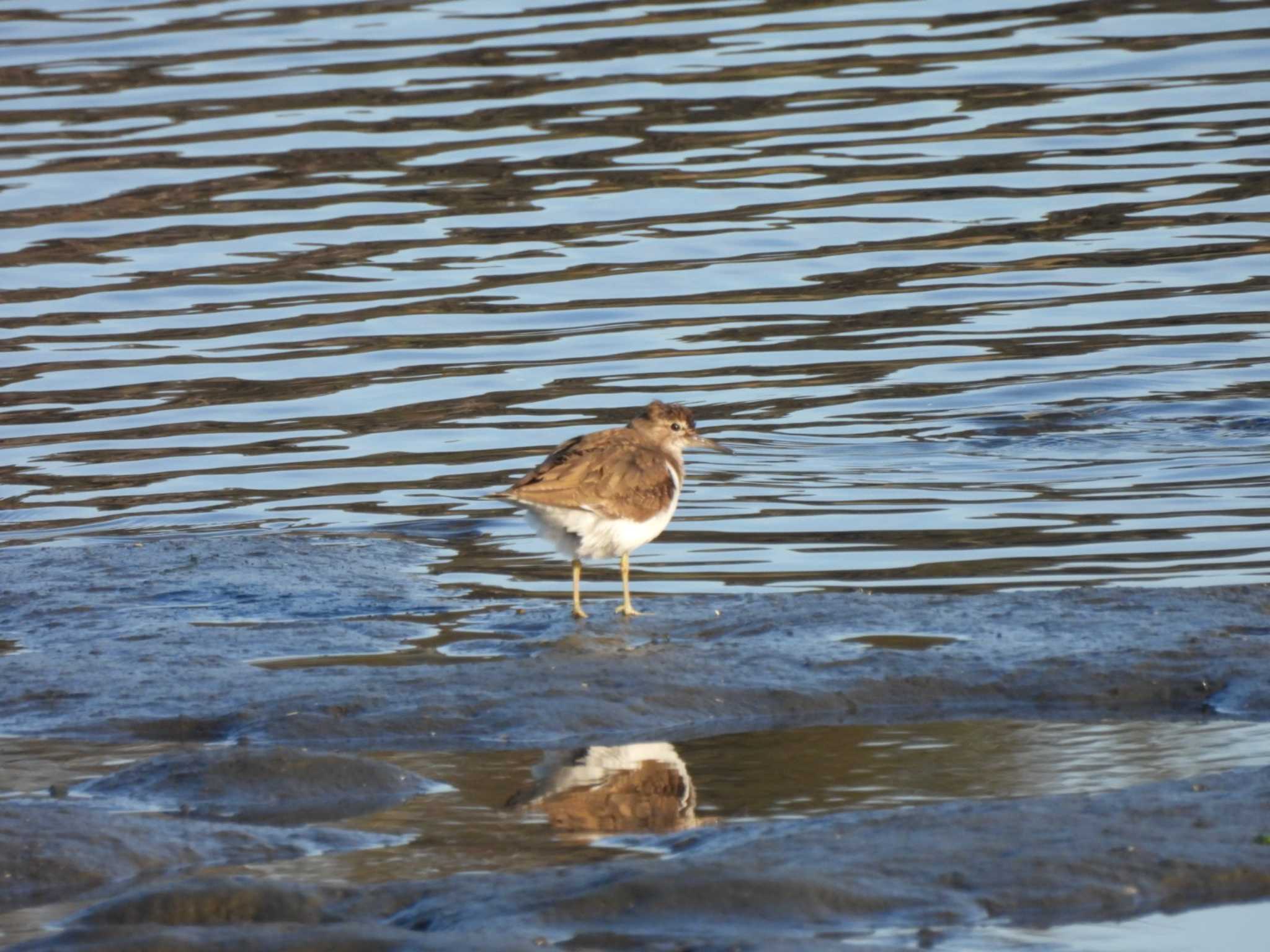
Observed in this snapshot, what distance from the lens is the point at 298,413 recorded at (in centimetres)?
1236

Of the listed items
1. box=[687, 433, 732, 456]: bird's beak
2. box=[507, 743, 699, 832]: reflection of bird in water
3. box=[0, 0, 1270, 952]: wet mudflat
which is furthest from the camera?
box=[687, 433, 732, 456]: bird's beak

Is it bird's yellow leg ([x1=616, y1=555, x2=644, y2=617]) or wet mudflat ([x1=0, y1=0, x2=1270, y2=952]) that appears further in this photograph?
bird's yellow leg ([x1=616, y1=555, x2=644, y2=617])

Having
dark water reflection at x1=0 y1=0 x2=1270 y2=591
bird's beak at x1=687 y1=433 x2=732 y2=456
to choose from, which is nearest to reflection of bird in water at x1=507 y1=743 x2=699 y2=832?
dark water reflection at x1=0 y1=0 x2=1270 y2=591

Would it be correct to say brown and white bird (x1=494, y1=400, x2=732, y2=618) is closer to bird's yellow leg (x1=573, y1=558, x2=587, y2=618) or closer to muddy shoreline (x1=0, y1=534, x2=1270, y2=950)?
bird's yellow leg (x1=573, y1=558, x2=587, y2=618)

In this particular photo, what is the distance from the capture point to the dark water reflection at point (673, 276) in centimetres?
1045

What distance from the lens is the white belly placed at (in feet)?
26.6

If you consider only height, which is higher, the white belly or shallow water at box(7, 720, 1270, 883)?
the white belly

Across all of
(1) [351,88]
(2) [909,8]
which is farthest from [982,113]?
(1) [351,88]

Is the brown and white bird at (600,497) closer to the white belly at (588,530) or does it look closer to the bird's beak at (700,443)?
the white belly at (588,530)

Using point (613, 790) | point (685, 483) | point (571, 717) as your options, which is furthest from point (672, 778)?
point (685, 483)

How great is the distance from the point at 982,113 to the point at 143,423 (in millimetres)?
8388

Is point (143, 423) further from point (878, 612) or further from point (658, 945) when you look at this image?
point (658, 945)

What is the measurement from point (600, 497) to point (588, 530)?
0.15 meters

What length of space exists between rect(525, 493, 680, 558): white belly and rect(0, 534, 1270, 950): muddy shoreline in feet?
0.92
